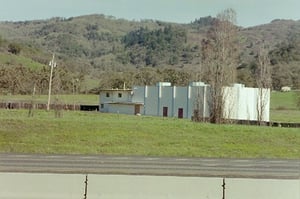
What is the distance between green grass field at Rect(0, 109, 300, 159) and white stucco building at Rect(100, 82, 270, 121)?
11101 millimetres

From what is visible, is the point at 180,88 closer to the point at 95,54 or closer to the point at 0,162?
the point at 0,162

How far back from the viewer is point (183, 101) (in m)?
52.0

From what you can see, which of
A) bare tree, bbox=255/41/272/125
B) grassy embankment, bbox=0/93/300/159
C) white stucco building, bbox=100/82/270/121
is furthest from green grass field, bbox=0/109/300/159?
bare tree, bbox=255/41/272/125

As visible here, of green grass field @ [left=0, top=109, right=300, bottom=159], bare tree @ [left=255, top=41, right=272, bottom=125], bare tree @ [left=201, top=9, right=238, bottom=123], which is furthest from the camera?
bare tree @ [left=255, top=41, right=272, bottom=125]

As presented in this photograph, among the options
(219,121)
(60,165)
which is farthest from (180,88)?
(60,165)

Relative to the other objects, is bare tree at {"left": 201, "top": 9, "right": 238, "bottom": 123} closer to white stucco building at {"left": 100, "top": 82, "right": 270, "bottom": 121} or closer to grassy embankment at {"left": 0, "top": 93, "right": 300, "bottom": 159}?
white stucco building at {"left": 100, "top": 82, "right": 270, "bottom": 121}

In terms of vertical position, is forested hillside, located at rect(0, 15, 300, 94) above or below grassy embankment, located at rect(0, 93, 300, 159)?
above

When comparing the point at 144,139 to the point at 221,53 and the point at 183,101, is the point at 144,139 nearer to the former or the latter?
the point at 221,53

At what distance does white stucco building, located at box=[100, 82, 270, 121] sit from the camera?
42125 millimetres

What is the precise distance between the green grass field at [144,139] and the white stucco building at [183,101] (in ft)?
36.4

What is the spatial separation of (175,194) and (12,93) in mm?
67684

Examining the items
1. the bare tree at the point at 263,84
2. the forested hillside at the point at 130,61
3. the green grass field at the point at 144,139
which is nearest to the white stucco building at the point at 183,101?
the bare tree at the point at 263,84

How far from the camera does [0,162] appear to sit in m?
16.3

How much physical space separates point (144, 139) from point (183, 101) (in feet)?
87.1
